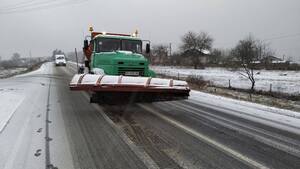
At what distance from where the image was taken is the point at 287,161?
16.1 ft

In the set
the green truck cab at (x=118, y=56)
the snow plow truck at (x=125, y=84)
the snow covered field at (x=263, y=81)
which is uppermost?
the green truck cab at (x=118, y=56)

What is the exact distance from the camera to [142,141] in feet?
19.5

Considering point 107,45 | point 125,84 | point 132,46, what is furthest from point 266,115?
point 107,45

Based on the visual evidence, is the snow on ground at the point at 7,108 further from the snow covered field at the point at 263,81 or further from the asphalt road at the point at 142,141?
the snow covered field at the point at 263,81

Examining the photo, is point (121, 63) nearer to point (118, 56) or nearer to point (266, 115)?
point (118, 56)

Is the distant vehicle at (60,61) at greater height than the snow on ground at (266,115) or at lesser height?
greater

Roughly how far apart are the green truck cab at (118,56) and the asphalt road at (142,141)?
5.09 ft

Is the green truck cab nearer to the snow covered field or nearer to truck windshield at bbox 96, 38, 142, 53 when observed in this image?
truck windshield at bbox 96, 38, 142, 53

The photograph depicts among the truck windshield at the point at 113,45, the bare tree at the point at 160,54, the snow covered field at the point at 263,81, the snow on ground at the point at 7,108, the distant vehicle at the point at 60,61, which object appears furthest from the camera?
the bare tree at the point at 160,54

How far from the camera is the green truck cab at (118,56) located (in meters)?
10.0

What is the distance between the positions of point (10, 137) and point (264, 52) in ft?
76.5

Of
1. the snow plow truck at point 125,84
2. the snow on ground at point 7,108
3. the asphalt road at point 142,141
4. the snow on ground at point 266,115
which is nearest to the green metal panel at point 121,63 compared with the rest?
the snow plow truck at point 125,84

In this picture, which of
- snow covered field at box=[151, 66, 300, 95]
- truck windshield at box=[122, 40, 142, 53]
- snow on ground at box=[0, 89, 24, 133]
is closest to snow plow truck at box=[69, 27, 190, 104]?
truck windshield at box=[122, 40, 142, 53]

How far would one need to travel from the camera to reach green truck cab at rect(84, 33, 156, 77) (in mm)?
10000
